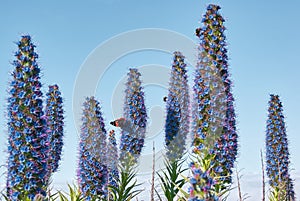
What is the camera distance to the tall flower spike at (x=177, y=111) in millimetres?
11273

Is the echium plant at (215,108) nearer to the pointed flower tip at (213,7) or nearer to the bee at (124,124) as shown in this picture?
the pointed flower tip at (213,7)

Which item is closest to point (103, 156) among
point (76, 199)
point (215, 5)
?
point (76, 199)

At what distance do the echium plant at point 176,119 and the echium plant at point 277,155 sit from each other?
106 inches

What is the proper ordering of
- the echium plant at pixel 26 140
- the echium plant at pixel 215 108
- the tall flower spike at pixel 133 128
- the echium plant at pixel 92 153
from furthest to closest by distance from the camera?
the tall flower spike at pixel 133 128 < the echium plant at pixel 92 153 < the echium plant at pixel 215 108 < the echium plant at pixel 26 140

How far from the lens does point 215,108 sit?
8.84m

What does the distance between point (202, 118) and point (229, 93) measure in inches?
37.6

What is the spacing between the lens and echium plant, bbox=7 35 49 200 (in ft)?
25.3

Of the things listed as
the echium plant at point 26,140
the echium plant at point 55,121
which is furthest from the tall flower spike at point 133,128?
the echium plant at point 26,140

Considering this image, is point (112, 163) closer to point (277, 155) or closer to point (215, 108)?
point (215, 108)

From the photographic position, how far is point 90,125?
Answer: 11.1 meters

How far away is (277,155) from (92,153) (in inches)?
219

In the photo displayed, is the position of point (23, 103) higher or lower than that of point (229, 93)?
lower

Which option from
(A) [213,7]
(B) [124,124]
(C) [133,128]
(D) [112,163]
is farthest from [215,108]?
(D) [112,163]

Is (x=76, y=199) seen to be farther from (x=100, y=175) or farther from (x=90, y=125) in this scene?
(x=90, y=125)
